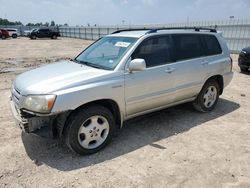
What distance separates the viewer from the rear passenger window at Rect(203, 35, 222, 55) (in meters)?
5.28

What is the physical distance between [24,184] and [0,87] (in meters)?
5.29

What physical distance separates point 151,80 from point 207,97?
186cm

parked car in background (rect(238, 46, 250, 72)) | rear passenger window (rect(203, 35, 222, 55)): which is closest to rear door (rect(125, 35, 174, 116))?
rear passenger window (rect(203, 35, 222, 55))

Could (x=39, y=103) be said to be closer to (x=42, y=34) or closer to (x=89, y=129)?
(x=89, y=129)

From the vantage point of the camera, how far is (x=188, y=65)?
476 cm

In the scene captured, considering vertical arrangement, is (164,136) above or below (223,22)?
below

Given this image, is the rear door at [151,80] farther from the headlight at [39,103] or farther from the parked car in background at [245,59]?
the parked car in background at [245,59]

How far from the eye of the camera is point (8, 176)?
3.25 meters

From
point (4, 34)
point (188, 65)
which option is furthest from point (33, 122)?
point (4, 34)

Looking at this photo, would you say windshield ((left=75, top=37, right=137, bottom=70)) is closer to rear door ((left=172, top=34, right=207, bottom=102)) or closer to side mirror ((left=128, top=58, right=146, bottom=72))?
side mirror ((left=128, top=58, right=146, bottom=72))

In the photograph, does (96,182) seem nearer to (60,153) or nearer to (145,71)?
(60,153)

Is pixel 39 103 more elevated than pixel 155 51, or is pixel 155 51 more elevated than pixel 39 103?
pixel 155 51

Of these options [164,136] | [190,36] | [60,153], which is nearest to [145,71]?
[164,136]

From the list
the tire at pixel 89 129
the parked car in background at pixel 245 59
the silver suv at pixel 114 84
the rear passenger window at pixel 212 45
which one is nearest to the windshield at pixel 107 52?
the silver suv at pixel 114 84
